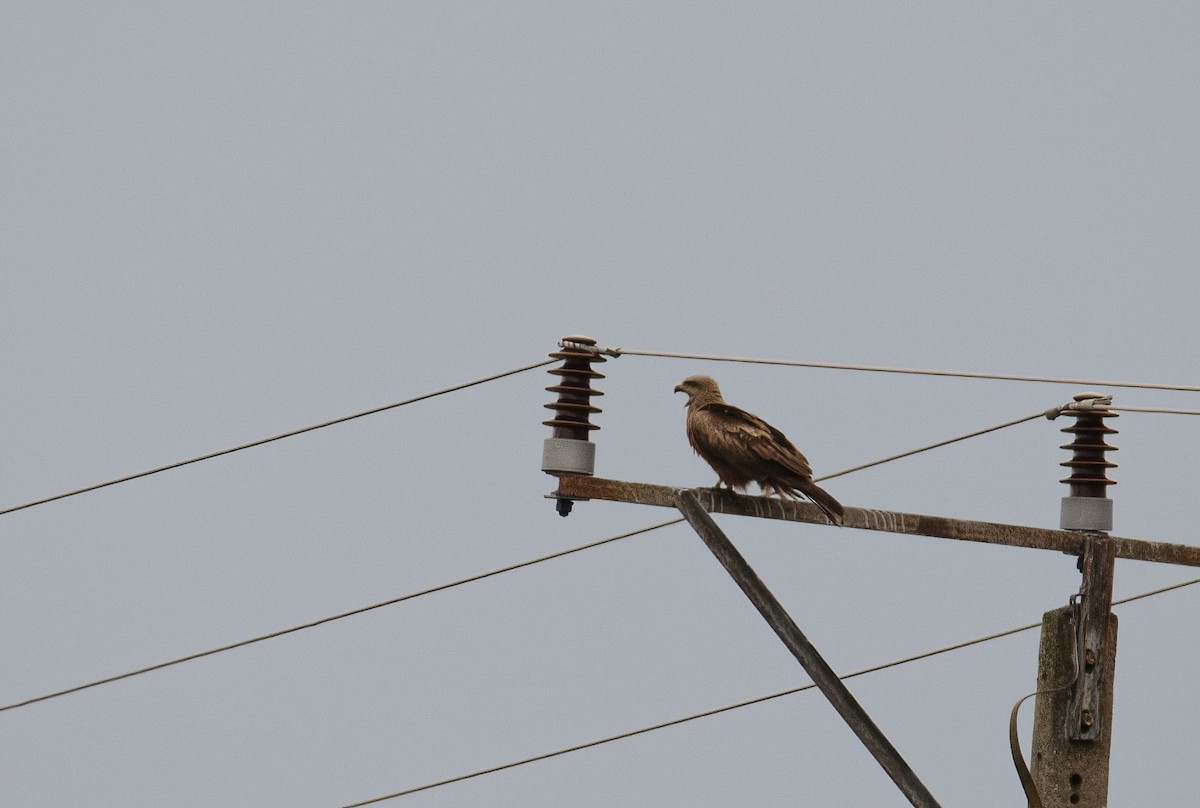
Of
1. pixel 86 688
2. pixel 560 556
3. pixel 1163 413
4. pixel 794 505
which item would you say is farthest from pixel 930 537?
pixel 86 688

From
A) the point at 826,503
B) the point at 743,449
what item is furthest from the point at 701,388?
the point at 826,503

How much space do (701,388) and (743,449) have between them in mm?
801

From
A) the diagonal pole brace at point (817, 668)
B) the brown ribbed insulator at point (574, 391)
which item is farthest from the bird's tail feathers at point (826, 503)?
the brown ribbed insulator at point (574, 391)

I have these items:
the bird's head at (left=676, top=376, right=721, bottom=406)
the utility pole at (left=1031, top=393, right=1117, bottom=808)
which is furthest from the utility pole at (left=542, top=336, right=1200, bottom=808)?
the bird's head at (left=676, top=376, right=721, bottom=406)

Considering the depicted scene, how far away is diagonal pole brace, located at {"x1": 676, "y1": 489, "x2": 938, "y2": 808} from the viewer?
6.20 metres

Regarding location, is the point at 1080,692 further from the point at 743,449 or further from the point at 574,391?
the point at 574,391

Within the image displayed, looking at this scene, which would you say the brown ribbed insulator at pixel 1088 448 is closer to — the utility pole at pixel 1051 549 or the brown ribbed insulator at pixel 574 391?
the utility pole at pixel 1051 549

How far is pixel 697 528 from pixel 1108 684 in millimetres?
1877

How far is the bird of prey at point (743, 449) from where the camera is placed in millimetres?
6699

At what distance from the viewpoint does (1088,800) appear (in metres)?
6.61

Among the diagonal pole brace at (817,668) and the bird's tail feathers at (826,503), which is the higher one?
the bird's tail feathers at (826,503)

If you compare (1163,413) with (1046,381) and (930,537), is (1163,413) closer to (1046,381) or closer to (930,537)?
(1046,381)

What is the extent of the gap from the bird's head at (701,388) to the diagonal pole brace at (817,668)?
1500mm

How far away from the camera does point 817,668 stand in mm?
6207
